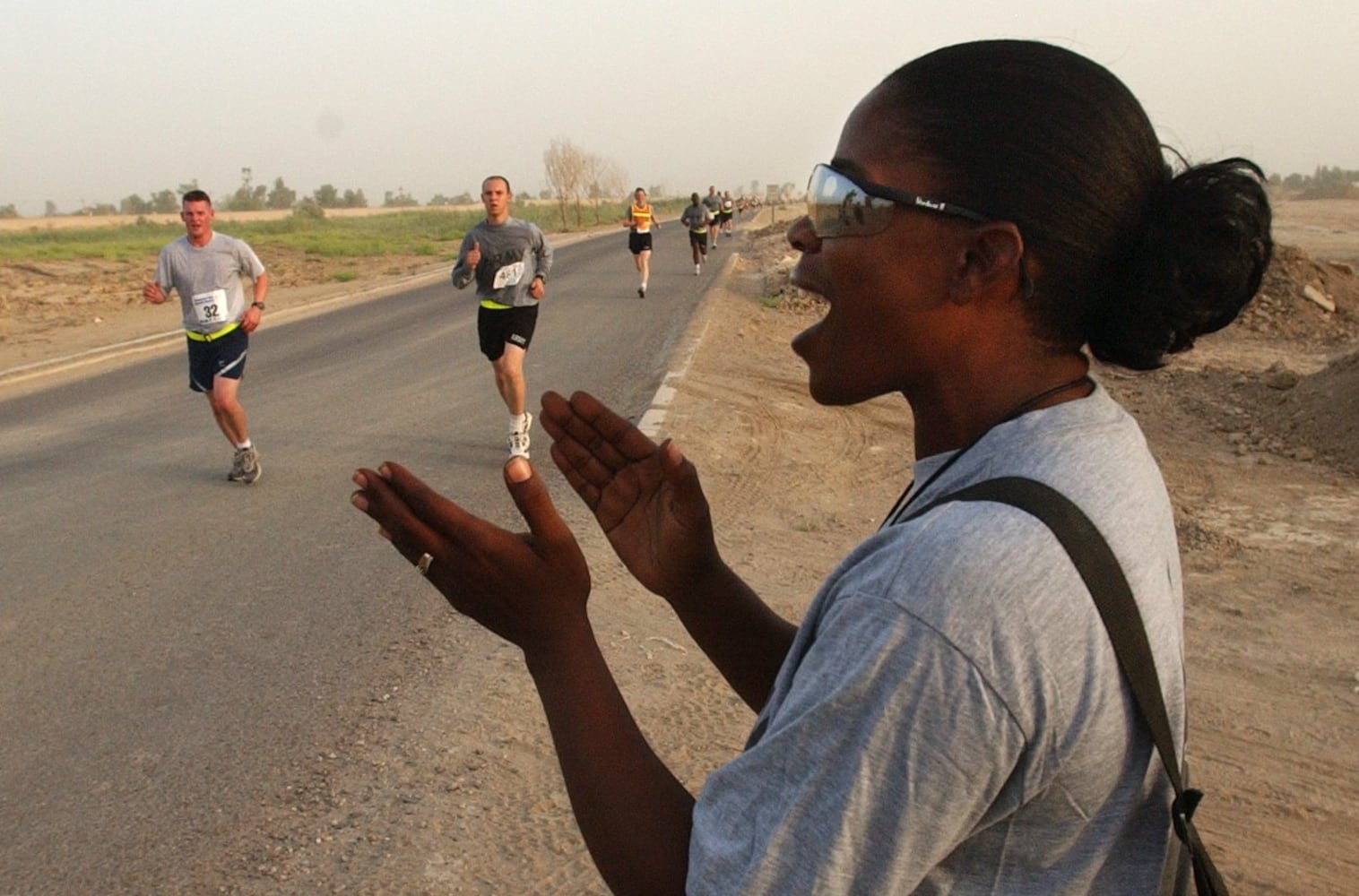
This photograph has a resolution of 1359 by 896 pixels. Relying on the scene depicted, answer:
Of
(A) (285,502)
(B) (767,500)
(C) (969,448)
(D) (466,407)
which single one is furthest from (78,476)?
(C) (969,448)

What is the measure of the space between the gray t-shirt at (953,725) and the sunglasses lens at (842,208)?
1.18 feet

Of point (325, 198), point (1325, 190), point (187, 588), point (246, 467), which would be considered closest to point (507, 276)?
point (246, 467)

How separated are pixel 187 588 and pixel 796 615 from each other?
2.96m

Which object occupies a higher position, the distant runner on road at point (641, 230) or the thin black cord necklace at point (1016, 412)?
the thin black cord necklace at point (1016, 412)

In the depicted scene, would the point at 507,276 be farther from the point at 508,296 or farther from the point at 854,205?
the point at 854,205

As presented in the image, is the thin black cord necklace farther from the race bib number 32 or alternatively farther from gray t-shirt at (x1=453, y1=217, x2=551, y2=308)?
the race bib number 32

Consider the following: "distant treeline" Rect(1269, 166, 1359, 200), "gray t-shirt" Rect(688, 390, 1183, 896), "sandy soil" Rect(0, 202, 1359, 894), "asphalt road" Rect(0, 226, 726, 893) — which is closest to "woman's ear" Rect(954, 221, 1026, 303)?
"gray t-shirt" Rect(688, 390, 1183, 896)

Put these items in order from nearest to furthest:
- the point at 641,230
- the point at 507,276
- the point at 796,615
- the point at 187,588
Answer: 1. the point at 796,615
2. the point at 187,588
3. the point at 507,276
4. the point at 641,230

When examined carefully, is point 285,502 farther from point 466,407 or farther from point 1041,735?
point 1041,735

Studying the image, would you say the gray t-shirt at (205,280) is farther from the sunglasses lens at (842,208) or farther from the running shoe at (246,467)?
the sunglasses lens at (842,208)

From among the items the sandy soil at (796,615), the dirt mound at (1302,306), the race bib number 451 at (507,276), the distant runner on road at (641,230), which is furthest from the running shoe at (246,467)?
the distant runner on road at (641,230)

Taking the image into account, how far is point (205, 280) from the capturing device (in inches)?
316

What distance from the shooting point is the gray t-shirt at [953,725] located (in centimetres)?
101

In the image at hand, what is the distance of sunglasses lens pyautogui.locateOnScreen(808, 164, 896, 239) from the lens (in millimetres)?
1369
